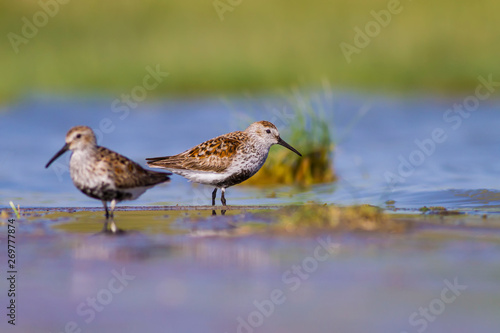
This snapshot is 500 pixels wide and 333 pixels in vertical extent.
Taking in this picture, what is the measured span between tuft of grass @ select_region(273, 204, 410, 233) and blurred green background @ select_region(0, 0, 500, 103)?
15.9 meters

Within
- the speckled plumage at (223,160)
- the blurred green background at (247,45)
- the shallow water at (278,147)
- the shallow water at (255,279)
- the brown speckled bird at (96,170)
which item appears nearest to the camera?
the shallow water at (255,279)

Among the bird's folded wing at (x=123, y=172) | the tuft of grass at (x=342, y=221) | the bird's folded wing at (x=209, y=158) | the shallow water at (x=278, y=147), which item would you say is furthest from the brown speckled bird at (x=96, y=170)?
the shallow water at (x=278, y=147)

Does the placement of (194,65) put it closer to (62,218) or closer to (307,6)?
(307,6)

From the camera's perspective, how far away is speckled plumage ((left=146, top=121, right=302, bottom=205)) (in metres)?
12.2

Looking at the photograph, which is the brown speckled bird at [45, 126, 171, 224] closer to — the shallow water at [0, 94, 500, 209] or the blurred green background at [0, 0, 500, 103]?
the shallow water at [0, 94, 500, 209]

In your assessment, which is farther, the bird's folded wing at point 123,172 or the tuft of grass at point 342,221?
the bird's folded wing at point 123,172

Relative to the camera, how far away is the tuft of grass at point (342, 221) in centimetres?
993

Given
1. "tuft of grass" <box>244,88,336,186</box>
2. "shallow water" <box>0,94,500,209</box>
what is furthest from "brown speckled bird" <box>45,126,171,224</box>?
"tuft of grass" <box>244,88,336,186</box>

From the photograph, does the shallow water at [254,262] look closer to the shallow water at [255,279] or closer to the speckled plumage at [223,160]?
the shallow water at [255,279]

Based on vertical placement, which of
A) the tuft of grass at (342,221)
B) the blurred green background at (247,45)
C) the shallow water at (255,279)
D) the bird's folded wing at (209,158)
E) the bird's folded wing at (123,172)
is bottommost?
the shallow water at (255,279)

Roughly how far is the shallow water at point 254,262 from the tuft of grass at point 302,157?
0.37 metres

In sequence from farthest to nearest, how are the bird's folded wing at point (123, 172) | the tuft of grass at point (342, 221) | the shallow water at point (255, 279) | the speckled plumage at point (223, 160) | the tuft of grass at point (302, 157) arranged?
the tuft of grass at point (302, 157), the speckled plumage at point (223, 160), the bird's folded wing at point (123, 172), the tuft of grass at point (342, 221), the shallow water at point (255, 279)

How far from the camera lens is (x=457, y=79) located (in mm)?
27094

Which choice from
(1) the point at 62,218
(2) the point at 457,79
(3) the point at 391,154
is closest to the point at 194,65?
(2) the point at 457,79
